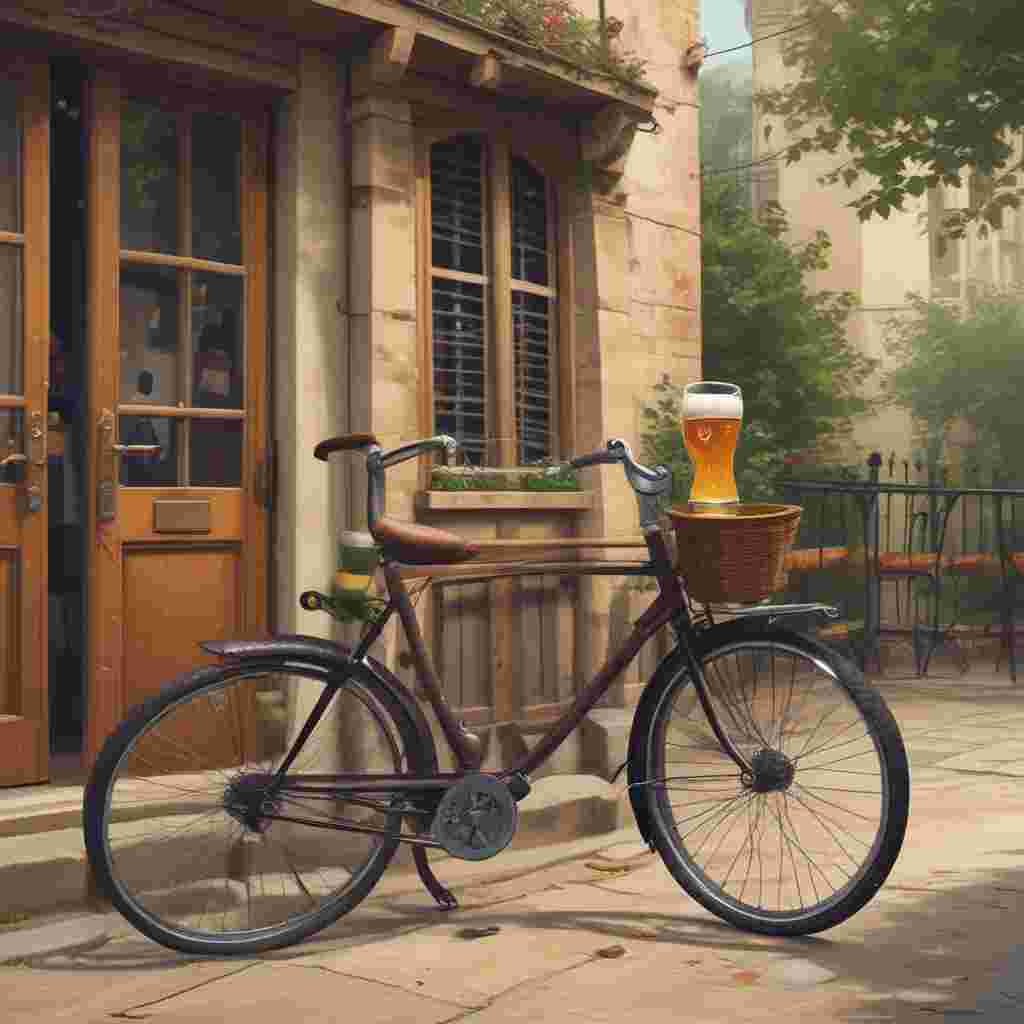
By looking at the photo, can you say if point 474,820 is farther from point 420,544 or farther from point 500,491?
point 500,491

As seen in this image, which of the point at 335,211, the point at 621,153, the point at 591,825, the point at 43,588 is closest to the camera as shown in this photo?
the point at 43,588

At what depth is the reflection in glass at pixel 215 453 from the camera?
5.97m

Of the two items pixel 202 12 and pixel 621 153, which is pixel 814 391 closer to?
pixel 621 153

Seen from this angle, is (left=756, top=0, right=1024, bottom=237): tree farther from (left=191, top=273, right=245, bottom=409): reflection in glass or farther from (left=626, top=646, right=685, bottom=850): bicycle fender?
(left=626, top=646, right=685, bottom=850): bicycle fender

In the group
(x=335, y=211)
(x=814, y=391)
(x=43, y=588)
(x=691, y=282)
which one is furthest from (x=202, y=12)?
(x=814, y=391)

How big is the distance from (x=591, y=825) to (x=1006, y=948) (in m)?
2.07

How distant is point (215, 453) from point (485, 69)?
6.52 ft

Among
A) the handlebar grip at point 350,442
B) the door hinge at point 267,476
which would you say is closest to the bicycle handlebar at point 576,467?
the handlebar grip at point 350,442

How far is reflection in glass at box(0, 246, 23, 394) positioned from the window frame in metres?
1.80

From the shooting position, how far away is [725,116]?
40.6 meters

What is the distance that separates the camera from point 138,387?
5828 mm

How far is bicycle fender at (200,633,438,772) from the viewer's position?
4.02 metres

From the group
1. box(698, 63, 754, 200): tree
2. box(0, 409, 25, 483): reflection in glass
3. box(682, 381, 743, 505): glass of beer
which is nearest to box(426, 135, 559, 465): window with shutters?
box(0, 409, 25, 483): reflection in glass

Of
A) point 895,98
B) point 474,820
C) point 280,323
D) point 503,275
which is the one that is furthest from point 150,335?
point 895,98
